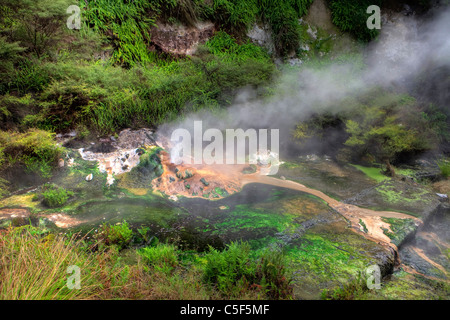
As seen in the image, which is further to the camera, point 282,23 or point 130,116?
point 282,23

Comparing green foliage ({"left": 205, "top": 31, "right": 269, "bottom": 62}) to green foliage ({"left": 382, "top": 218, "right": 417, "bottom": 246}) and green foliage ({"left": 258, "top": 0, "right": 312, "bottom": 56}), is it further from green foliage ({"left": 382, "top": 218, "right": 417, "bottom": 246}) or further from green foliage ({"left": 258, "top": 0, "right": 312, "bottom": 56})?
green foliage ({"left": 382, "top": 218, "right": 417, "bottom": 246})

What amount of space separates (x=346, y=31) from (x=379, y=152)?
6666 millimetres

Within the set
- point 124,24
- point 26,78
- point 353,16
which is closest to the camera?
point 26,78

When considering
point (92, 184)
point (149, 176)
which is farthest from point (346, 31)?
point (92, 184)

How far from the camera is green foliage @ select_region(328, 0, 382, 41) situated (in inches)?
393

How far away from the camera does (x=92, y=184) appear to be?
4.67 metres

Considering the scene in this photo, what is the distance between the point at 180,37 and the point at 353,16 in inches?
283

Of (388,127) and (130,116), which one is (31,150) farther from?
(388,127)

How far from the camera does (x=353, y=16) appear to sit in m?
10.0

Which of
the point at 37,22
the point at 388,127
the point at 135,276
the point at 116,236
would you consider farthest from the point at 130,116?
the point at 388,127

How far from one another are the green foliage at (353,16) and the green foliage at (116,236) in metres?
11.1

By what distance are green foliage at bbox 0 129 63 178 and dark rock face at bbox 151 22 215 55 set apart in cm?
464

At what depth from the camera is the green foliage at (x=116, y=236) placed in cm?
302

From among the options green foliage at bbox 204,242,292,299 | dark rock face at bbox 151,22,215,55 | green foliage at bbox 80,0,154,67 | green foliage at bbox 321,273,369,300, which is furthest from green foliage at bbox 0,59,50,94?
green foliage at bbox 321,273,369,300
